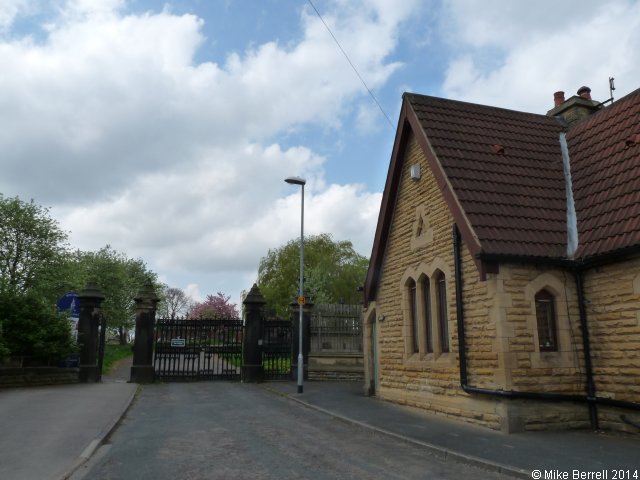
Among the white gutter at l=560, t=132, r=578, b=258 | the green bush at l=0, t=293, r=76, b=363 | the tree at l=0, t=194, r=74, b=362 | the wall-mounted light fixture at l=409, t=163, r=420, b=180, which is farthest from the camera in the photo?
the tree at l=0, t=194, r=74, b=362

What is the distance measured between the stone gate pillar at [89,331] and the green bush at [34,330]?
83cm

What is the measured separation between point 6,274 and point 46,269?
2.44 meters

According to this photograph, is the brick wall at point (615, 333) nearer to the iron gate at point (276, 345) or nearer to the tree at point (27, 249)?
the iron gate at point (276, 345)

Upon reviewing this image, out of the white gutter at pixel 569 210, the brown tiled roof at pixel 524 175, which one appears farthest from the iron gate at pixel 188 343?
the white gutter at pixel 569 210

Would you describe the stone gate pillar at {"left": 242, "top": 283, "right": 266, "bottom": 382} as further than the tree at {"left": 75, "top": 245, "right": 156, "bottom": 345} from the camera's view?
No

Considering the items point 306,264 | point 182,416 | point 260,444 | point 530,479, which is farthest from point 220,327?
point 306,264

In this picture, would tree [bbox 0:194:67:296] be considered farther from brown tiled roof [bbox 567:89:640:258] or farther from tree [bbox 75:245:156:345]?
brown tiled roof [bbox 567:89:640:258]

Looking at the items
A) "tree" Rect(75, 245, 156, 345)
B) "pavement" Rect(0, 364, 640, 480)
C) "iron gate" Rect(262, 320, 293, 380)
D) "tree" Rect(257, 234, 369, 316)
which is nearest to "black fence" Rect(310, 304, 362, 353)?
"iron gate" Rect(262, 320, 293, 380)

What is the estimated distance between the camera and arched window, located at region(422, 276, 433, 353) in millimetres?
12641

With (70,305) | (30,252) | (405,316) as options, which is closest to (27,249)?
(30,252)

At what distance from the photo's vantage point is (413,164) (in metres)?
13.7

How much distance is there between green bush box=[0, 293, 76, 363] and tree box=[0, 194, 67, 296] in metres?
19.2

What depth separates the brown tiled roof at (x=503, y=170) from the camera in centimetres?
1052

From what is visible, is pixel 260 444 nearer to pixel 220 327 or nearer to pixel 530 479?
pixel 530 479
